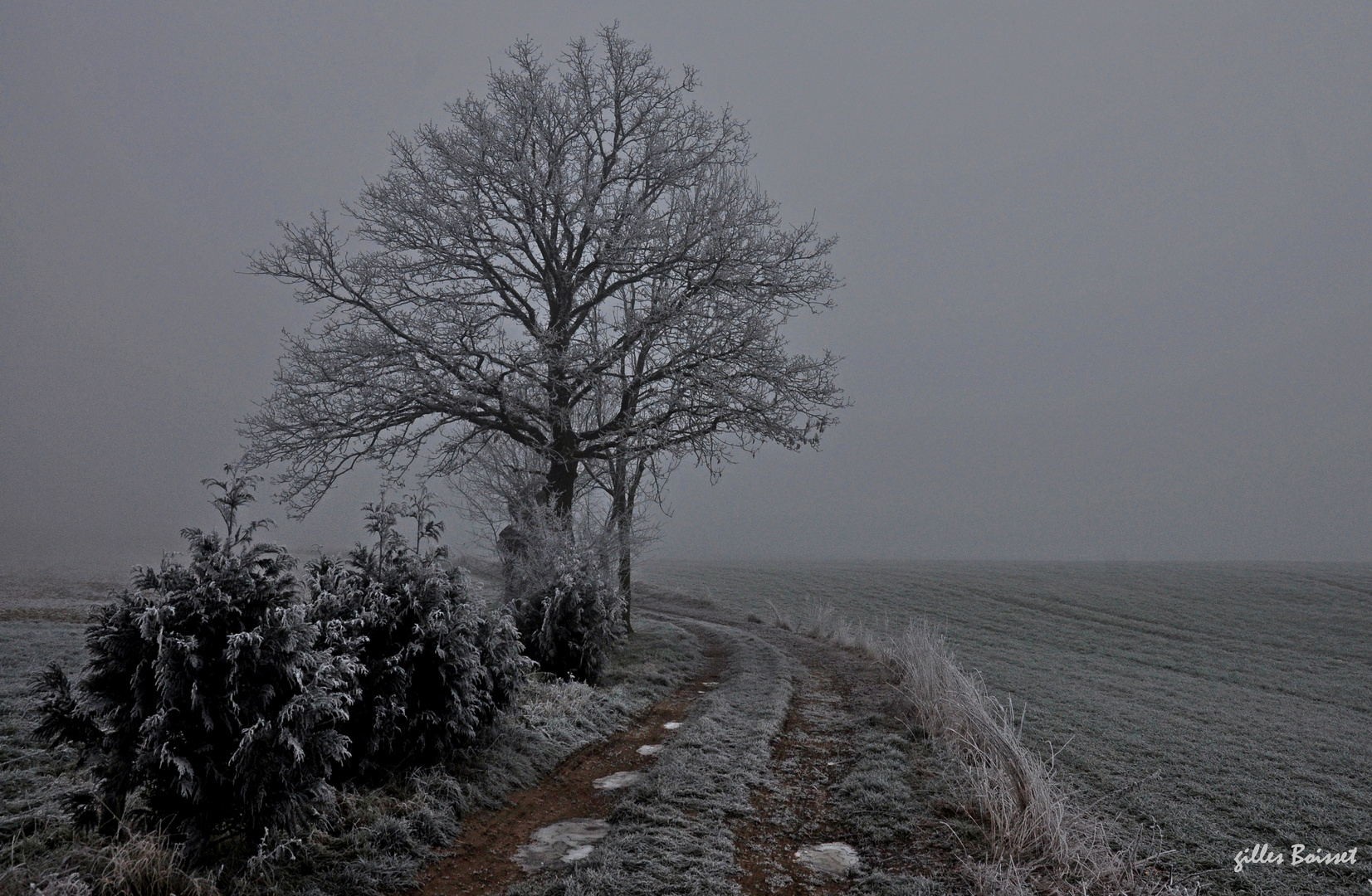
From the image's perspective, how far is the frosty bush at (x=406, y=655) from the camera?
5.30 meters

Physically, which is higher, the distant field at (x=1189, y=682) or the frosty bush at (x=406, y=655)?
the frosty bush at (x=406, y=655)

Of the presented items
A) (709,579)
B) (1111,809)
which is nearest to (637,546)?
(1111,809)

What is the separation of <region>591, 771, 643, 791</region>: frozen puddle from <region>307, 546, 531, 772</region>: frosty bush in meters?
1.17

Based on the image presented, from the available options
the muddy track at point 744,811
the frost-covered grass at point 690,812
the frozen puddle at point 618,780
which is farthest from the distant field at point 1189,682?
the frozen puddle at point 618,780

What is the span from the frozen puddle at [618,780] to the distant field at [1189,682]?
389 centimetres

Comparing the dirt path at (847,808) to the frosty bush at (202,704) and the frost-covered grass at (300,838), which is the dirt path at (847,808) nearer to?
the frost-covered grass at (300,838)

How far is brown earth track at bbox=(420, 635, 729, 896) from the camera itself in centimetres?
423

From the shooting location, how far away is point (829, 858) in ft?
14.9

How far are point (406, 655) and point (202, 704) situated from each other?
1762 millimetres

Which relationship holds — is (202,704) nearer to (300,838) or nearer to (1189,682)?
(300,838)

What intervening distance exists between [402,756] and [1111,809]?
5.84 m

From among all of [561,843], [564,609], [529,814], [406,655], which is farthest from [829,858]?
[564,609]

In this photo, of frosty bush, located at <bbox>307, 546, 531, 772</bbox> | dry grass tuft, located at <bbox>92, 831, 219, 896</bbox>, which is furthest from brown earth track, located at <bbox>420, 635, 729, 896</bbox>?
dry grass tuft, located at <bbox>92, 831, 219, 896</bbox>

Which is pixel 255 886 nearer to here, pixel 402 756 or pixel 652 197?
pixel 402 756
